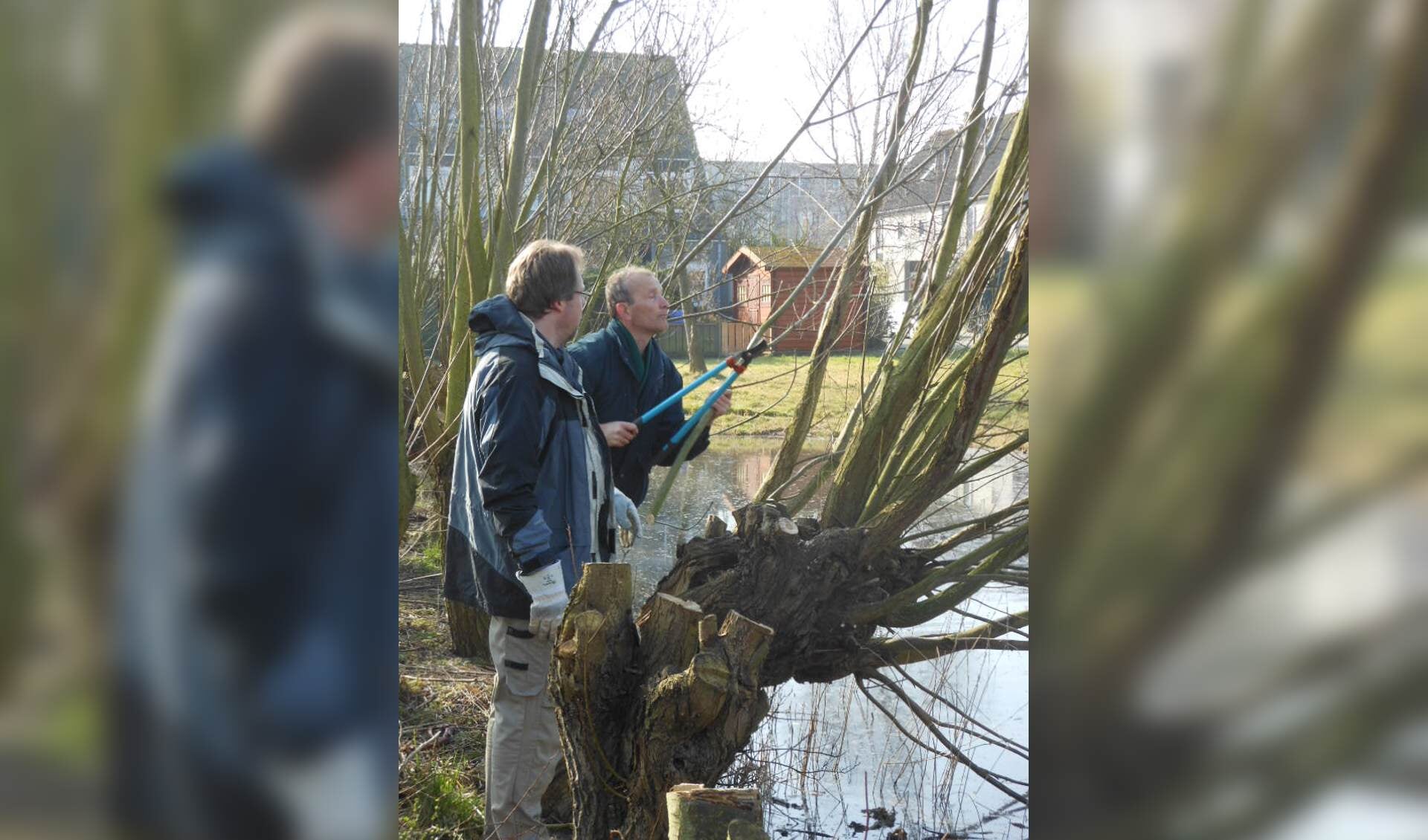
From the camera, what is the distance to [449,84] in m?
7.07

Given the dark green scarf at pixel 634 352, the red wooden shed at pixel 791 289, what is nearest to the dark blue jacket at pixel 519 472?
the dark green scarf at pixel 634 352

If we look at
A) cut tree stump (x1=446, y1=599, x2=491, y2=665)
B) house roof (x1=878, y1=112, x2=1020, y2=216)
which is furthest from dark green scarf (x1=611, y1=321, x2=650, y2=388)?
cut tree stump (x1=446, y1=599, x2=491, y2=665)

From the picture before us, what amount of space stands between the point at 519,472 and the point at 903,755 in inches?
127

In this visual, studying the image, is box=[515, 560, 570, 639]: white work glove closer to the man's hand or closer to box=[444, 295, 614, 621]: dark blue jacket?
box=[444, 295, 614, 621]: dark blue jacket

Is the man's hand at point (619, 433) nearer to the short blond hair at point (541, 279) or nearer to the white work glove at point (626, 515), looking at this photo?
the white work glove at point (626, 515)

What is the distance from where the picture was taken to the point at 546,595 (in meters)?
3.33
